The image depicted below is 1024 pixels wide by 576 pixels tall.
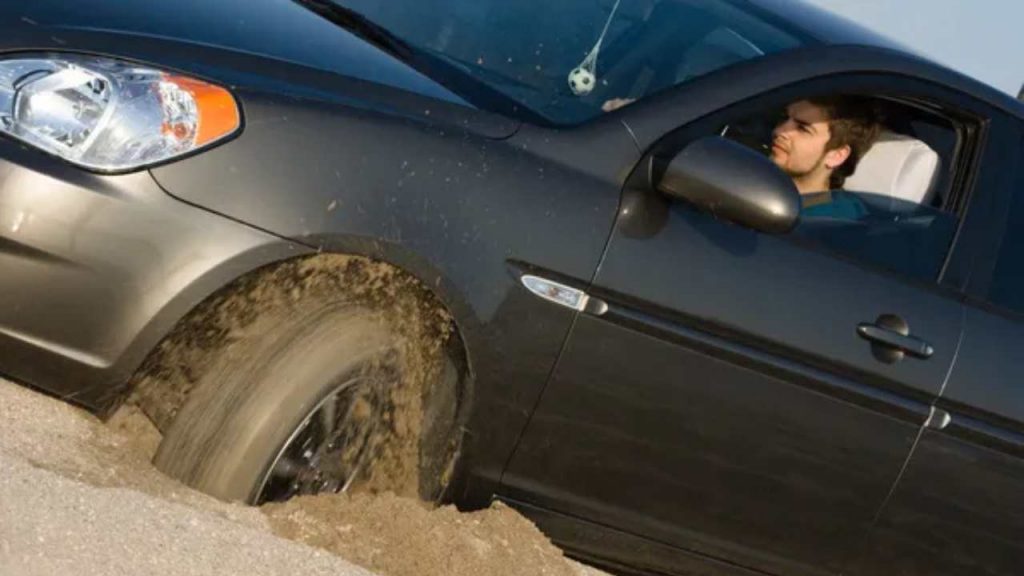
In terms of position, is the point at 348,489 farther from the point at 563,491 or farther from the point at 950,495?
the point at 950,495

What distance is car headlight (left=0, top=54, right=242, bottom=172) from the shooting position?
427 centimetres

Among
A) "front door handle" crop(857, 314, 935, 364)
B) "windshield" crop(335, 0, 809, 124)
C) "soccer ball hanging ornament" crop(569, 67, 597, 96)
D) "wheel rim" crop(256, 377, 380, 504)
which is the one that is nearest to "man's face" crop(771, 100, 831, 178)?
"windshield" crop(335, 0, 809, 124)

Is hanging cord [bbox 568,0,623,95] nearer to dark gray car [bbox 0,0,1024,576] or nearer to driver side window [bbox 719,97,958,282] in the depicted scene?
dark gray car [bbox 0,0,1024,576]

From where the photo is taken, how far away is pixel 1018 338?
5.72 meters

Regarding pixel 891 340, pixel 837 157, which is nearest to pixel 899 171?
pixel 837 157

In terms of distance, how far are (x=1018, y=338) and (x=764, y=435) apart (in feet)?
3.00

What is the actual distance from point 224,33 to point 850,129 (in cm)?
191

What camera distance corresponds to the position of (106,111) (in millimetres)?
4301

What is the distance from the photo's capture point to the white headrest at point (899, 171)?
5707 millimetres

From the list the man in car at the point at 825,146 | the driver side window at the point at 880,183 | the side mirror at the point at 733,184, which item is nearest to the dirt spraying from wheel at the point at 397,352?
the side mirror at the point at 733,184

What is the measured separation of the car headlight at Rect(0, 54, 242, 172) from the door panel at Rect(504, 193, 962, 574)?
1.09 meters

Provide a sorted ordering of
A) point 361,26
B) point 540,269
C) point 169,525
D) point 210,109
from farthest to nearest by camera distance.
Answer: point 361,26
point 540,269
point 210,109
point 169,525

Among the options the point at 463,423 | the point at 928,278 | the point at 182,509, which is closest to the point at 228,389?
the point at 182,509

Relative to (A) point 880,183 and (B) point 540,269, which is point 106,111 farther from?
(A) point 880,183
